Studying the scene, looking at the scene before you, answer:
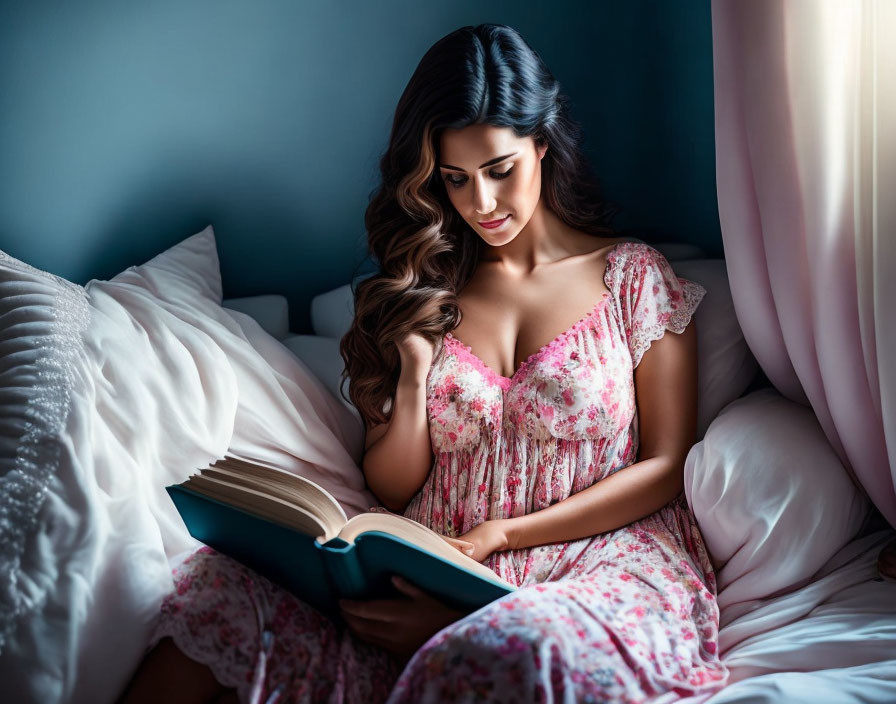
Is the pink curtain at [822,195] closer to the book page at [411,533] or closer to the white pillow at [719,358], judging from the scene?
the white pillow at [719,358]

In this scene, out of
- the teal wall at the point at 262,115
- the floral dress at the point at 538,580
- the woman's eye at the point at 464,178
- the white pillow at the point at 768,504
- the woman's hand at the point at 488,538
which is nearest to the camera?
the floral dress at the point at 538,580

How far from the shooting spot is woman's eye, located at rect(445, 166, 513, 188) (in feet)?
4.49

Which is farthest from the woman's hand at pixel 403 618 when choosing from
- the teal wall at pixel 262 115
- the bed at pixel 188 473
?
the teal wall at pixel 262 115

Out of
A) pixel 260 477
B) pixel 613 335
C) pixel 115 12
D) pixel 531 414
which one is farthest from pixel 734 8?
pixel 115 12

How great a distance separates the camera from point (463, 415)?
4.51ft

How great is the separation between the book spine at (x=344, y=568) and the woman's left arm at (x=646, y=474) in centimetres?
25

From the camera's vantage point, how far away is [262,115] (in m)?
1.83

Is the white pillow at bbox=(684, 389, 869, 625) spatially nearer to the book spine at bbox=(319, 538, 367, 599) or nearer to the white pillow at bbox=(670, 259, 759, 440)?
the white pillow at bbox=(670, 259, 759, 440)

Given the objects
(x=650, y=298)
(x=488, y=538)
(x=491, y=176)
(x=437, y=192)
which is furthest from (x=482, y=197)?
(x=488, y=538)

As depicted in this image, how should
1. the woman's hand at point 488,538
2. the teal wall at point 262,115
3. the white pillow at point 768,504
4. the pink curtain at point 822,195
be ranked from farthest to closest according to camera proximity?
the teal wall at point 262,115 → the woman's hand at point 488,538 → the white pillow at point 768,504 → the pink curtain at point 822,195

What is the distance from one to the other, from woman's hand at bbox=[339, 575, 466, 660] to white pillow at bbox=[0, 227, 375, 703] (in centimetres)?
28

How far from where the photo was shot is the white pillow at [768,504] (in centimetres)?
114

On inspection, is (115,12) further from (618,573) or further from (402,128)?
(618,573)

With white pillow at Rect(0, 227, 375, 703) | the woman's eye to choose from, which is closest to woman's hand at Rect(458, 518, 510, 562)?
white pillow at Rect(0, 227, 375, 703)
